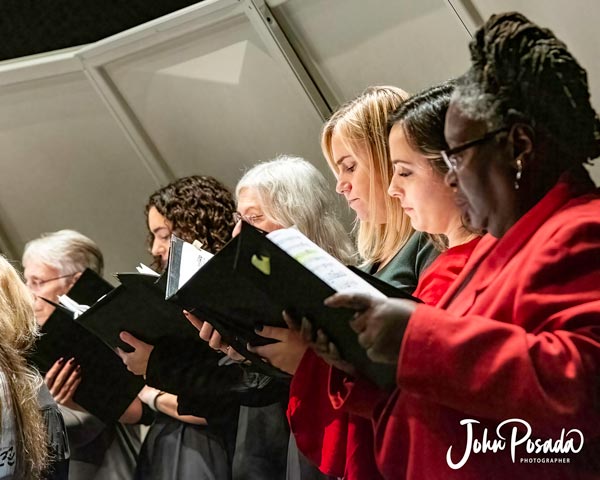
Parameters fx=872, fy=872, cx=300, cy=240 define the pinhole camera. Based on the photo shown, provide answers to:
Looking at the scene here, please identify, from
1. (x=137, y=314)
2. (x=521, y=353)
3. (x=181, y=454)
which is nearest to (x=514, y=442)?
(x=521, y=353)

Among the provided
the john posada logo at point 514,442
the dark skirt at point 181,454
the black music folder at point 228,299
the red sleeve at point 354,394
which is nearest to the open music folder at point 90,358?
the dark skirt at point 181,454

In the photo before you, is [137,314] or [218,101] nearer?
[137,314]

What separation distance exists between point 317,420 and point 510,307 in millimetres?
386

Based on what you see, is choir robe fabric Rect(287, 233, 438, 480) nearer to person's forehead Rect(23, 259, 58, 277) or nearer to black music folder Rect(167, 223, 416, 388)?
black music folder Rect(167, 223, 416, 388)

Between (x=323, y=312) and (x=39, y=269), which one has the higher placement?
(x=39, y=269)

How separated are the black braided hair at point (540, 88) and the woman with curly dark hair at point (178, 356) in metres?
1.00

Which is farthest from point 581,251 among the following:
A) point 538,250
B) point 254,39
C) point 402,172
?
point 254,39

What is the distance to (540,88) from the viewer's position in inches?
37.9

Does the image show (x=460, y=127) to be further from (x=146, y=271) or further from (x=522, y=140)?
(x=146, y=271)

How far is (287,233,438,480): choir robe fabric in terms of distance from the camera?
45.6 inches

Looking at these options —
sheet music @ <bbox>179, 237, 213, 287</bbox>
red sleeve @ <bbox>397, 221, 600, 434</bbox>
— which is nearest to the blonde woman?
sheet music @ <bbox>179, 237, 213, 287</bbox>

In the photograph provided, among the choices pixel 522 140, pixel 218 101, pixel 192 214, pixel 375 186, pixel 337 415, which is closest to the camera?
pixel 522 140

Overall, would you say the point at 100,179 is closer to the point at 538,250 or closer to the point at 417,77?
the point at 417,77

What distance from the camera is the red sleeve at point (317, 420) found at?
118 cm
